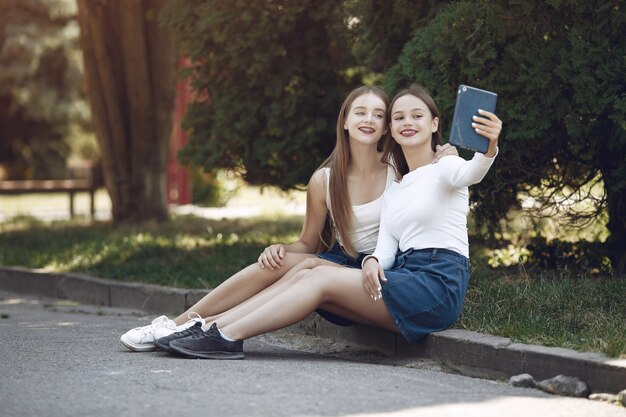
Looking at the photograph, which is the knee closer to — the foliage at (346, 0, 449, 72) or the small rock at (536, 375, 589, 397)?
the small rock at (536, 375, 589, 397)

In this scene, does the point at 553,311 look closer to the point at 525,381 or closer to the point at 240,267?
the point at 525,381

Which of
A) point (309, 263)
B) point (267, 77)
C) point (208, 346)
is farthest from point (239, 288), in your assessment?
point (267, 77)

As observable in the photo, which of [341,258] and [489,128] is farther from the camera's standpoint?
[341,258]

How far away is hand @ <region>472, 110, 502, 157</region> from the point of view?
5191 millimetres

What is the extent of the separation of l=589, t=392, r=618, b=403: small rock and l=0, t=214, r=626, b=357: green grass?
23cm

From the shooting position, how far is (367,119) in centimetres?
594

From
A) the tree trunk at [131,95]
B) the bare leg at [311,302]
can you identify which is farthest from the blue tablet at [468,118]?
the tree trunk at [131,95]

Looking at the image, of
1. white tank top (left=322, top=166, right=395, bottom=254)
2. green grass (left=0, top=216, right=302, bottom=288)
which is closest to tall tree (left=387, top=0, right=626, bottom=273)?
white tank top (left=322, top=166, right=395, bottom=254)

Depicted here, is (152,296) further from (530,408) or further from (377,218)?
(530,408)

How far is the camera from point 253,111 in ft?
30.9

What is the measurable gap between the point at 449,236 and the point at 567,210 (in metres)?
2.81

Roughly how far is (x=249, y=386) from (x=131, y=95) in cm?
845

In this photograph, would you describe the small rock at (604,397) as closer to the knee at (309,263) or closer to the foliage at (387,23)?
the knee at (309,263)

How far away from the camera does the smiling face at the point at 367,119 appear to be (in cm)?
596
